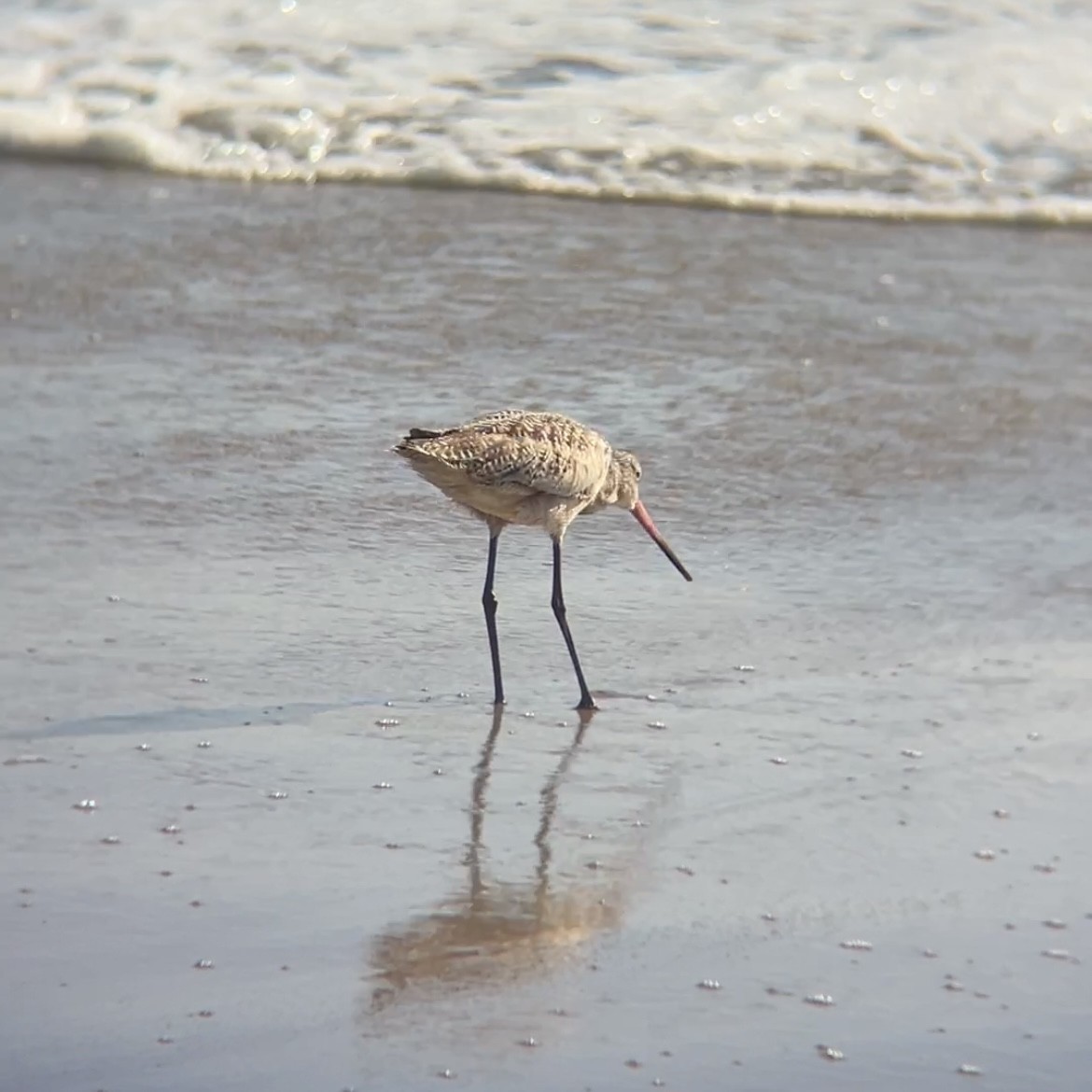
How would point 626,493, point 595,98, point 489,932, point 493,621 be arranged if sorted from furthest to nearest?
1. point 595,98
2. point 626,493
3. point 493,621
4. point 489,932

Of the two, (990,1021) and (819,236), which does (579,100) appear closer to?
(819,236)

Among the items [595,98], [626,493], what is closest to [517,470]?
[626,493]

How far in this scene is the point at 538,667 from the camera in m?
5.24

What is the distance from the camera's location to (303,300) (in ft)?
26.3

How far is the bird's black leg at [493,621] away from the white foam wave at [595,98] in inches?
180

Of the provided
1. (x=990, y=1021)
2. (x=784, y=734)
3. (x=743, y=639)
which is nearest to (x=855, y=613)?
(x=743, y=639)

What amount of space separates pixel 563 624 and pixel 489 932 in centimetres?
152

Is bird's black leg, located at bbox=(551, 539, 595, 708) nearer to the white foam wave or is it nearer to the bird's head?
the bird's head

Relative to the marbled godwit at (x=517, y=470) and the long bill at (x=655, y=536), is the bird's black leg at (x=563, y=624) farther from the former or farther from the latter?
the long bill at (x=655, y=536)

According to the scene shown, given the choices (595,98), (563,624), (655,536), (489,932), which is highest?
(595,98)

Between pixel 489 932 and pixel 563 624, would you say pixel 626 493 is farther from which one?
pixel 489 932

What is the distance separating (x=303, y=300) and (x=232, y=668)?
3.30 meters

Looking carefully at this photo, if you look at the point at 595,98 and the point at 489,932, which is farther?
the point at 595,98

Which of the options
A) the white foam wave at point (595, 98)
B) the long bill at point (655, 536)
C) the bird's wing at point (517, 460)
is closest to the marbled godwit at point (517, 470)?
the bird's wing at point (517, 460)
